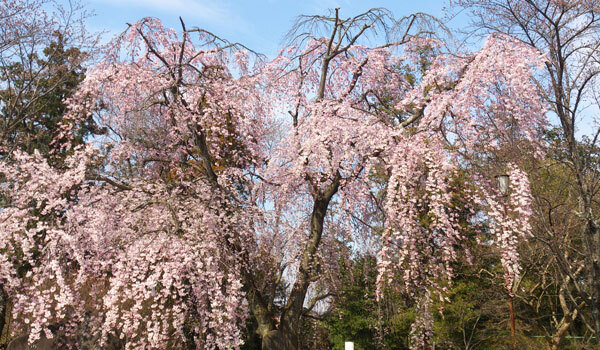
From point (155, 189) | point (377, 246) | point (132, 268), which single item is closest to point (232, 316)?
point (132, 268)

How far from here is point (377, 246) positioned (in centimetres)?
912

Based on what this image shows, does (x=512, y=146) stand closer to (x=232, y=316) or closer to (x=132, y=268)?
(x=232, y=316)

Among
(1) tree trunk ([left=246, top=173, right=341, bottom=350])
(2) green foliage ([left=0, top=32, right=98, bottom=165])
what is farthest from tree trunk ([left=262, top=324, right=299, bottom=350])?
(2) green foliage ([left=0, top=32, right=98, bottom=165])

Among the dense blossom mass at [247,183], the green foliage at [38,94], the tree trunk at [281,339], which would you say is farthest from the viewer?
the green foliage at [38,94]

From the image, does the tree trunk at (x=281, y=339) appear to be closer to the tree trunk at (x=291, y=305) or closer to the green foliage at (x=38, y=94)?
the tree trunk at (x=291, y=305)

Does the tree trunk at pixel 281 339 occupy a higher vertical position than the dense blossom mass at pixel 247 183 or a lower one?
lower

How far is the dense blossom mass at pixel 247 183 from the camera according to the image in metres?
6.59

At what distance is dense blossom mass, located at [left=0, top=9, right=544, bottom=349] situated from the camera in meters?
6.59

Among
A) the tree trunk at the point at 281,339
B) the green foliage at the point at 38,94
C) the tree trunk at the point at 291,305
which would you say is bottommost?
the tree trunk at the point at 281,339

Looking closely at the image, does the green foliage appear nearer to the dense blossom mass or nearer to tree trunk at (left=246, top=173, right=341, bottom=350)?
the dense blossom mass

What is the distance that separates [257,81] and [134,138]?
2.60m

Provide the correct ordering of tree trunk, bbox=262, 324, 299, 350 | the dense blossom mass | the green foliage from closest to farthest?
the dense blossom mass → tree trunk, bbox=262, 324, 299, 350 → the green foliage

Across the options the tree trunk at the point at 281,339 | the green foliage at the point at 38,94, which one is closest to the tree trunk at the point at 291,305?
the tree trunk at the point at 281,339

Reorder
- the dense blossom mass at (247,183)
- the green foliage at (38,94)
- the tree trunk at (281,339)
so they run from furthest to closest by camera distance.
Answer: the green foliage at (38,94) → the tree trunk at (281,339) → the dense blossom mass at (247,183)
